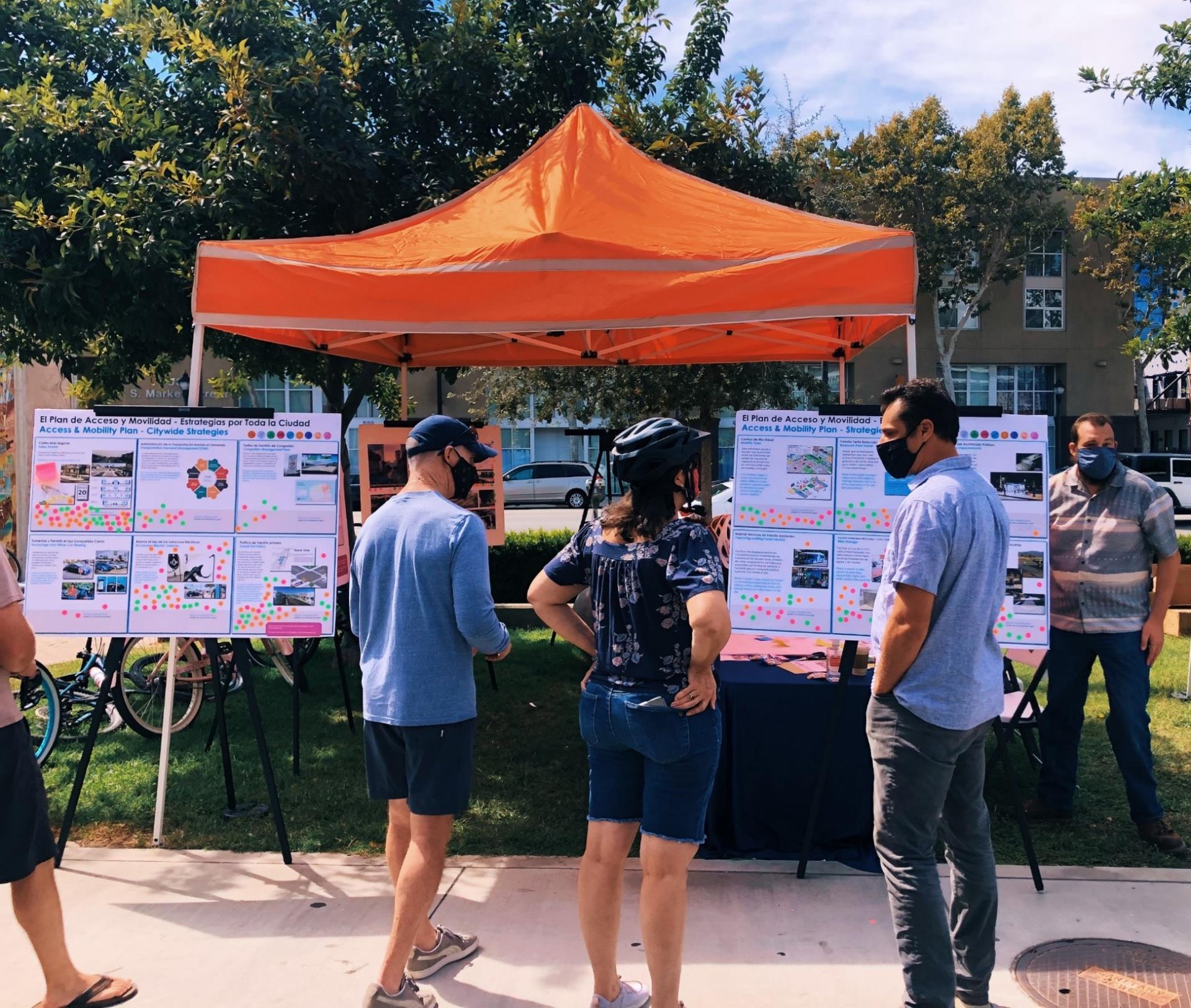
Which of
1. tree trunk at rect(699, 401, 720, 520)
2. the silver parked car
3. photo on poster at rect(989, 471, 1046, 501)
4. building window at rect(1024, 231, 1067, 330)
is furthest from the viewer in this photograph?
building window at rect(1024, 231, 1067, 330)

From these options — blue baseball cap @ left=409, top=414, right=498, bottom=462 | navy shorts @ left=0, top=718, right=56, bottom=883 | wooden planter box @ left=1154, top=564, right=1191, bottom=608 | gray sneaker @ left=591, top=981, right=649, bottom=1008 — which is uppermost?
blue baseball cap @ left=409, top=414, right=498, bottom=462

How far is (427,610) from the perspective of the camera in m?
2.87

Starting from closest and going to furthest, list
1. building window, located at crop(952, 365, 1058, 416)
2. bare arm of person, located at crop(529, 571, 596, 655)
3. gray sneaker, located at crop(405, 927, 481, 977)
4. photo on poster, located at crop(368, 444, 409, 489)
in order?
bare arm of person, located at crop(529, 571, 596, 655)
gray sneaker, located at crop(405, 927, 481, 977)
photo on poster, located at crop(368, 444, 409, 489)
building window, located at crop(952, 365, 1058, 416)

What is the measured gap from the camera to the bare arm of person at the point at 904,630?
8.23 ft

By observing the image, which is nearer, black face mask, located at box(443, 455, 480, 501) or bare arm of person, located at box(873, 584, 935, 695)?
bare arm of person, located at box(873, 584, 935, 695)

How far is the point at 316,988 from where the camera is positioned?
305 centimetres

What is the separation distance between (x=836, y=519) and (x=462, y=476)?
1.57 meters

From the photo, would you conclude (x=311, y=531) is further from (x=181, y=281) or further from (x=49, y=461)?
(x=181, y=281)

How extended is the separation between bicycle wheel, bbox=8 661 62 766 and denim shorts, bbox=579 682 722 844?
3947 millimetres

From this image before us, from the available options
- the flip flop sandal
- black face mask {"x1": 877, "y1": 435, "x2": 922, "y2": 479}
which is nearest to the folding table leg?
black face mask {"x1": 877, "y1": 435, "x2": 922, "y2": 479}

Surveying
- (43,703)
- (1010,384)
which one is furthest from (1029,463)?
(1010,384)

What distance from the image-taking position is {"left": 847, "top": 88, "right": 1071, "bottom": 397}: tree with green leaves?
25328 millimetres

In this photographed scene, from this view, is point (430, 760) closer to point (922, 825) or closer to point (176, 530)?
point (922, 825)

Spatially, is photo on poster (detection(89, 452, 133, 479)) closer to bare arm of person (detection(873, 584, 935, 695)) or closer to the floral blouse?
the floral blouse
